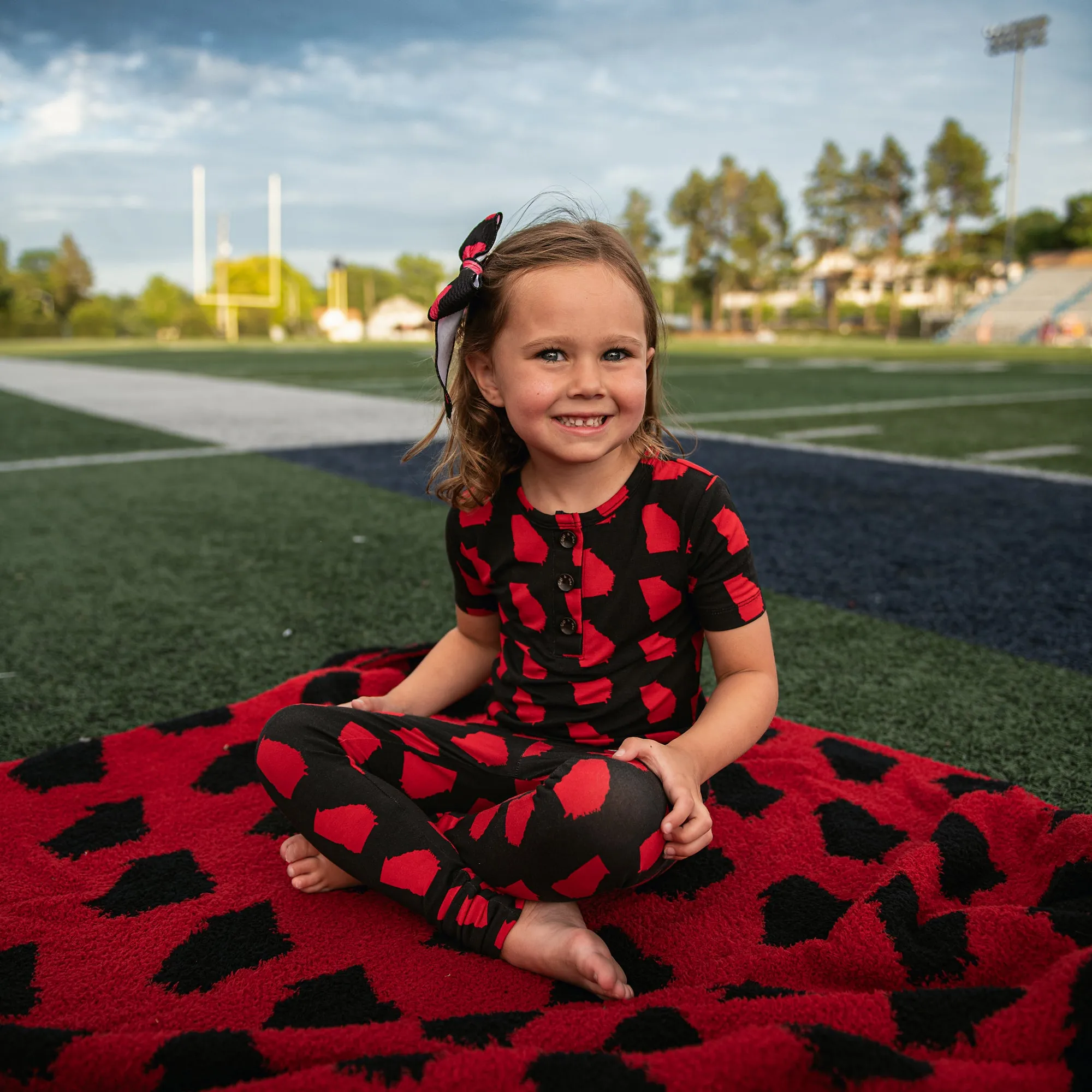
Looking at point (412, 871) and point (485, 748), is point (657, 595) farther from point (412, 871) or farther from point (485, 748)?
point (412, 871)

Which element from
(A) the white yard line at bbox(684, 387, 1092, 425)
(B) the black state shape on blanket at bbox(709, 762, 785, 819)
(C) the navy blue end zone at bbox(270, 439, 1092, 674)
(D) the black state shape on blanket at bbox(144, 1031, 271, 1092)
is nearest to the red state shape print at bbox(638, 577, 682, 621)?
(B) the black state shape on blanket at bbox(709, 762, 785, 819)

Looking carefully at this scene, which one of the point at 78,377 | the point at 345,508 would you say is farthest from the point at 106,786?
the point at 78,377

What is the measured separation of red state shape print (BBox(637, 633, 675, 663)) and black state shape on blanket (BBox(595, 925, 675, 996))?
1.28ft

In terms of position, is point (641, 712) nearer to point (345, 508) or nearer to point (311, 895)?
point (311, 895)

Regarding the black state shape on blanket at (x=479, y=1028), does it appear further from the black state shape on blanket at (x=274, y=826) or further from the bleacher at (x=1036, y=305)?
the bleacher at (x=1036, y=305)

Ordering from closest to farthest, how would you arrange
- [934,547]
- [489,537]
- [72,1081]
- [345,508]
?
[72,1081], [489,537], [934,547], [345,508]

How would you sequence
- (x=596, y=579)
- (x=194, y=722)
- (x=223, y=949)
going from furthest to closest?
(x=194, y=722)
(x=596, y=579)
(x=223, y=949)

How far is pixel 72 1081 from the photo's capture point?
3.16 feet

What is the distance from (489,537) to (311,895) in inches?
23.4

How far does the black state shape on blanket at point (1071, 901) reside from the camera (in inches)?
43.3

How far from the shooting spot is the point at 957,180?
43031 millimetres

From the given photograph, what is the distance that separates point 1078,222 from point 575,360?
4838 cm

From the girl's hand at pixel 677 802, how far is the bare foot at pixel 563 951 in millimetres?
146

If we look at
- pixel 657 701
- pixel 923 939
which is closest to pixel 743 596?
pixel 657 701
